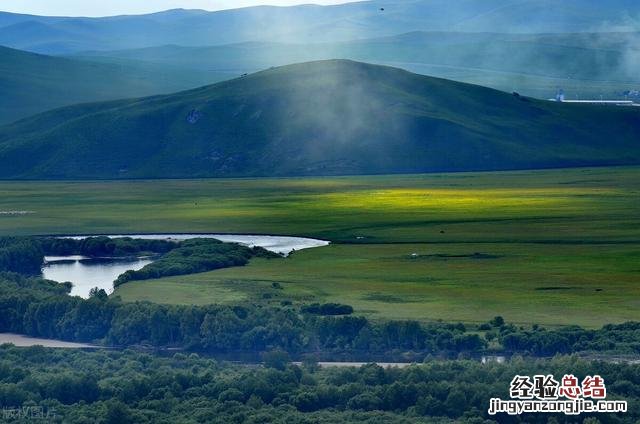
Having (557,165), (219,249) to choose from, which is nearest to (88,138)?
(557,165)

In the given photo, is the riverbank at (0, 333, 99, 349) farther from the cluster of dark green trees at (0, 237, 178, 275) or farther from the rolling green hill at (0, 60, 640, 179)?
the rolling green hill at (0, 60, 640, 179)

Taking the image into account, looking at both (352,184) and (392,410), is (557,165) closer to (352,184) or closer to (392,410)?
(352,184)

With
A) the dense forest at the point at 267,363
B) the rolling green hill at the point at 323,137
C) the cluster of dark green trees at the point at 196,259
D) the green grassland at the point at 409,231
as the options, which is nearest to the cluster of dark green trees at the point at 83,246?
the cluster of dark green trees at the point at 196,259

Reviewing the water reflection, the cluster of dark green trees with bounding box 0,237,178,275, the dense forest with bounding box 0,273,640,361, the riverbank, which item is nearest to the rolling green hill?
the cluster of dark green trees with bounding box 0,237,178,275

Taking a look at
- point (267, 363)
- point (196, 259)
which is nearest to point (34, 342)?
point (267, 363)

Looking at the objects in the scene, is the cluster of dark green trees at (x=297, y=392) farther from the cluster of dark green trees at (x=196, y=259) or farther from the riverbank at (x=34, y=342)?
the cluster of dark green trees at (x=196, y=259)
